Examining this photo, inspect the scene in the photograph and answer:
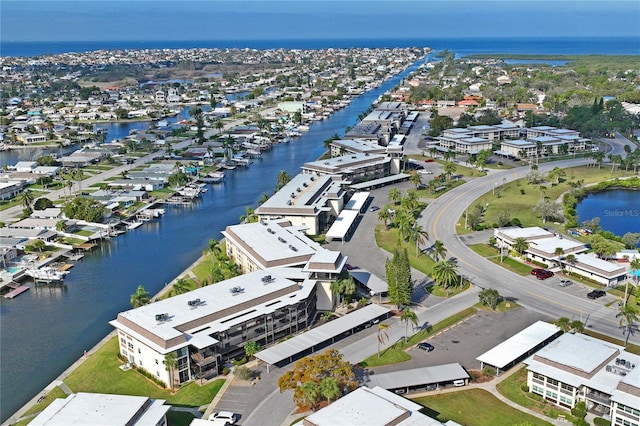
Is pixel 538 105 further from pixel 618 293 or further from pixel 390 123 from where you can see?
pixel 618 293

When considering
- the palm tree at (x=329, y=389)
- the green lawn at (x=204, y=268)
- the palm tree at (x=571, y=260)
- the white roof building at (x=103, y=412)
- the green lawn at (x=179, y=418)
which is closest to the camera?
the white roof building at (x=103, y=412)

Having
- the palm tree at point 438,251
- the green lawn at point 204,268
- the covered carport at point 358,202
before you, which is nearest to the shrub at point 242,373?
the green lawn at point 204,268

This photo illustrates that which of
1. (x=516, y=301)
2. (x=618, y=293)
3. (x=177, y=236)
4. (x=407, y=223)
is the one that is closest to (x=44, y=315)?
(x=177, y=236)

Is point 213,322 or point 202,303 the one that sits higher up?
point 202,303

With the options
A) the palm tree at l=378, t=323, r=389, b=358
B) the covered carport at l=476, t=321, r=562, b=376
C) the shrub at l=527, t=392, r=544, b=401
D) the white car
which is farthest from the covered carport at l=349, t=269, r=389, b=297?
the white car

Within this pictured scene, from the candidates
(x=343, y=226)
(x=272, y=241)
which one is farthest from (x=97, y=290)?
(x=343, y=226)

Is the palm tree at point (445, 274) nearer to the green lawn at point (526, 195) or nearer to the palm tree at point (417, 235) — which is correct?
the palm tree at point (417, 235)

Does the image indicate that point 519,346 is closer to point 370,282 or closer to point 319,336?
point 319,336
